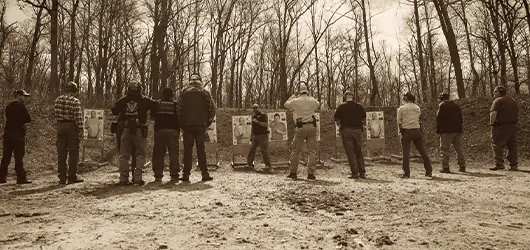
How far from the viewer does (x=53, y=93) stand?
50.9 ft

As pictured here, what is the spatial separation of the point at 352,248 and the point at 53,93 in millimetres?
15705

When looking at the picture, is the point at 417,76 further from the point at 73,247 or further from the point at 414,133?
the point at 73,247

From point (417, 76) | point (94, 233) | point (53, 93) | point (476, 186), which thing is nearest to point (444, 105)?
point (476, 186)

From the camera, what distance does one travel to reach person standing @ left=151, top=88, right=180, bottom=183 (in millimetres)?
6910

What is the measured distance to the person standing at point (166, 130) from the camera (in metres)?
6.91

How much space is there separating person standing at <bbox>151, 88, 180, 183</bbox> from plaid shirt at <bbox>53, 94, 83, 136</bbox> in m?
1.36

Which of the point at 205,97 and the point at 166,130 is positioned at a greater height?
the point at 205,97

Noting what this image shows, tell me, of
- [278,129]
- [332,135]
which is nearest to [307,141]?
[278,129]

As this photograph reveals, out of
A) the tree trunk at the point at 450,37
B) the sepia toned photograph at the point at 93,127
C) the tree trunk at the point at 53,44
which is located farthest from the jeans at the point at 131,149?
the tree trunk at the point at 450,37

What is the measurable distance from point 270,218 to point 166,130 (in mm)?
3614

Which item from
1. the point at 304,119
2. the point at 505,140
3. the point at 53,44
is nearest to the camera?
the point at 304,119

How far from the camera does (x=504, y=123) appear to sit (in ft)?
28.9

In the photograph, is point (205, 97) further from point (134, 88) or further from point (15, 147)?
point (15, 147)

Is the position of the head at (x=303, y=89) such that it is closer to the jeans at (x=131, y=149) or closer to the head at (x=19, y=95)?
the jeans at (x=131, y=149)
